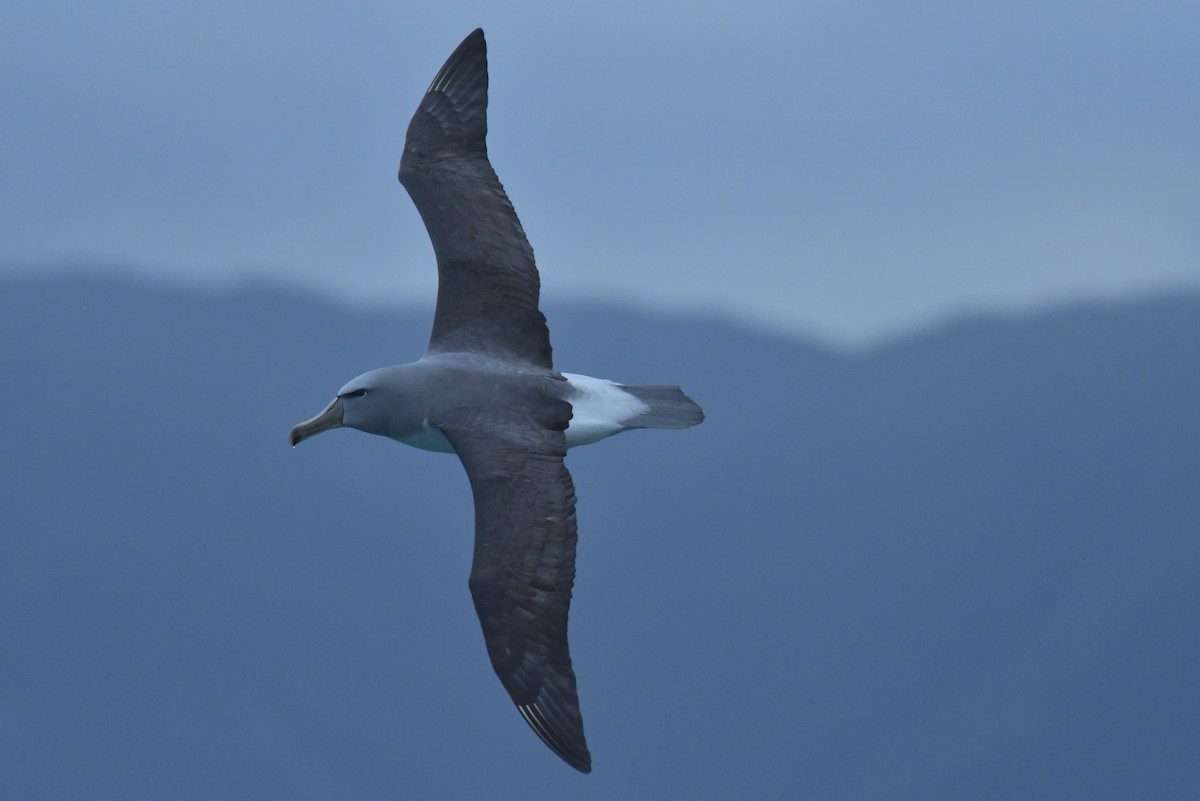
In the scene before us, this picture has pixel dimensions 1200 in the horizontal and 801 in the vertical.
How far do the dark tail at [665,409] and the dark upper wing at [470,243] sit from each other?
0.77m

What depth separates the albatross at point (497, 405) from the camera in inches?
426

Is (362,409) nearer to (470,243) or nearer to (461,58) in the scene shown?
(470,243)

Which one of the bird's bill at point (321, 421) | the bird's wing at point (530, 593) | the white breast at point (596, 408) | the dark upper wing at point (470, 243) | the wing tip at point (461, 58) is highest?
the wing tip at point (461, 58)

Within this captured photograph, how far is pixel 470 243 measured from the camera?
12.8 meters

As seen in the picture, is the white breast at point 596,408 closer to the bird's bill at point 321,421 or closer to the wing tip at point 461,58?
the bird's bill at point 321,421

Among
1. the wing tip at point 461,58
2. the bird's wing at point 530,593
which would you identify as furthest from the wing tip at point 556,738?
the wing tip at point 461,58

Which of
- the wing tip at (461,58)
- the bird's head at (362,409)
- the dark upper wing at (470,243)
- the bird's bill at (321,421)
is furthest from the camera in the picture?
the wing tip at (461,58)

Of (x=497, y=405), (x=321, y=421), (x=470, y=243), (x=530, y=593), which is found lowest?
(x=530, y=593)

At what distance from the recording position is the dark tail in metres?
12.8

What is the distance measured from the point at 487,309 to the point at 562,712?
3.34 m

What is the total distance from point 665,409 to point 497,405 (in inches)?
62.0

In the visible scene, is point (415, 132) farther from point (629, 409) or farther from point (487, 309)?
point (629, 409)

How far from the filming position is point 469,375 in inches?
474

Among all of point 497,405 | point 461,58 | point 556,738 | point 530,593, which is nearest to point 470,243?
point 497,405
